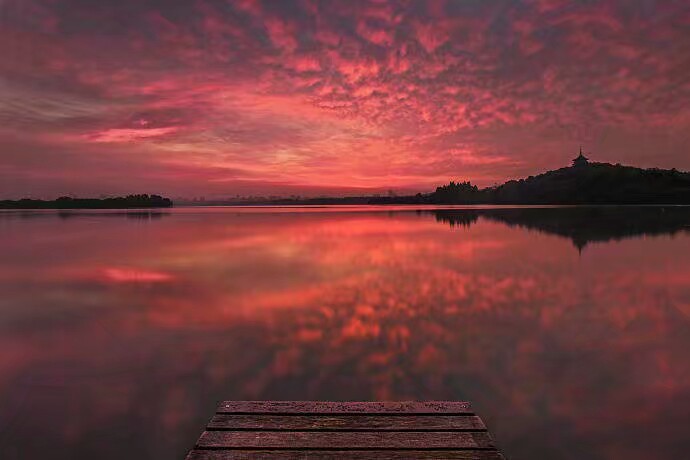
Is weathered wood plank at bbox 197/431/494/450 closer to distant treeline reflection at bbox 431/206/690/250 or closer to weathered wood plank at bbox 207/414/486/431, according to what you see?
weathered wood plank at bbox 207/414/486/431

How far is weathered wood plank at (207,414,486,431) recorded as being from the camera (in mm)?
5422

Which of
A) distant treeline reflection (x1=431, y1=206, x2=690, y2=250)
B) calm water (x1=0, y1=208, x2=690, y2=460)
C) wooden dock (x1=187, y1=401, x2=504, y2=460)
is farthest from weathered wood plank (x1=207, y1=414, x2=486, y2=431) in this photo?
distant treeline reflection (x1=431, y1=206, x2=690, y2=250)

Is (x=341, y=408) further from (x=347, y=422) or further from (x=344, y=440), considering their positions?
(x=344, y=440)

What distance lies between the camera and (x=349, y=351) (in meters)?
9.85

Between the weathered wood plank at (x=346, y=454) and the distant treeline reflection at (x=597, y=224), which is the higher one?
the weathered wood plank at (x=346, y=454)

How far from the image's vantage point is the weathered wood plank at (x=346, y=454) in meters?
4.79

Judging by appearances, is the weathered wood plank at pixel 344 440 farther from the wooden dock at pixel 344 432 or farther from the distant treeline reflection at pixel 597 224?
the distant treeline reflection at pixel 597 224

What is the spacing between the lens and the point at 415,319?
12.8 m

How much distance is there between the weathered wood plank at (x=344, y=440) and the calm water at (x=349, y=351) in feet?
4.49

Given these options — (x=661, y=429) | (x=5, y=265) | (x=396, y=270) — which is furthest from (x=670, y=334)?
(x=5, y=265)

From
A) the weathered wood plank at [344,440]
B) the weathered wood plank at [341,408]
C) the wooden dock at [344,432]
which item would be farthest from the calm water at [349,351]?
the weathered wood plank at [344,440]

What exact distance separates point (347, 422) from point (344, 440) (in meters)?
0.43

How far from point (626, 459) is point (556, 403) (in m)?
1.51

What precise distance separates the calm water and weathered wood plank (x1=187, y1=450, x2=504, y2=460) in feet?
5.08
